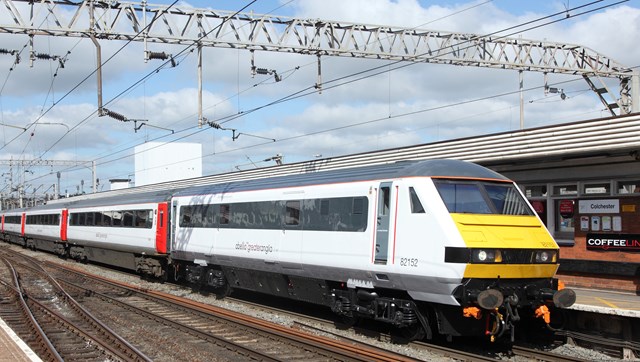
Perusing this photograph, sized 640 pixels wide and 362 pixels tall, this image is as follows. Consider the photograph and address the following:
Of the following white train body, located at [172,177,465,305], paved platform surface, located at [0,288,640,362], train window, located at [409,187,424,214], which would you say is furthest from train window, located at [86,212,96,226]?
train window, located at [409,187,424,214]

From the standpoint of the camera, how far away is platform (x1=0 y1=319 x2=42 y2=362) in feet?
29.7

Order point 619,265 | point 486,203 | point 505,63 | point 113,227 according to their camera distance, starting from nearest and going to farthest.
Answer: point 486,203
point 619,265
point 505,63
point 113,227

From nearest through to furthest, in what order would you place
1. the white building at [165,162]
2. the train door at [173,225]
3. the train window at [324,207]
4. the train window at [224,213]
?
1. the train window at [324,207]
2. the train window at [224,213]
3. the train door at [173,225]
4. the white building at [165,162]

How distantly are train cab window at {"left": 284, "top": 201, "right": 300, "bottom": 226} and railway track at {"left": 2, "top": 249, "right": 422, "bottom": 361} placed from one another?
2.17 meters

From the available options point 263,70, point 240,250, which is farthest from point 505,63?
point 240,250

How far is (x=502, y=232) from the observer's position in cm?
981

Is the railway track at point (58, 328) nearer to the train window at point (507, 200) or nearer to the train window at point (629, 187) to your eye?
the train window at point (507, 200)

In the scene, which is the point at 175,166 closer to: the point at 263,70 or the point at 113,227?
the point at 113,227

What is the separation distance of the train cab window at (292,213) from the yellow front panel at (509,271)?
4.59 m

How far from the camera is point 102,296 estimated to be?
17.2 m

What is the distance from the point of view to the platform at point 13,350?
9.04 metres

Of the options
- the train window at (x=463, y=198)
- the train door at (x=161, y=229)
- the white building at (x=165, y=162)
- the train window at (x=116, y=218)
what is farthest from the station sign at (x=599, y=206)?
the white building at (x=165, y=162)

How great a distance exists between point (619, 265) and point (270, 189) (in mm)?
7780

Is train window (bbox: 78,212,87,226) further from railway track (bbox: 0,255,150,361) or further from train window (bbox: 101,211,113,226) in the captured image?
railway track (bbox: 0,255,150,361)
